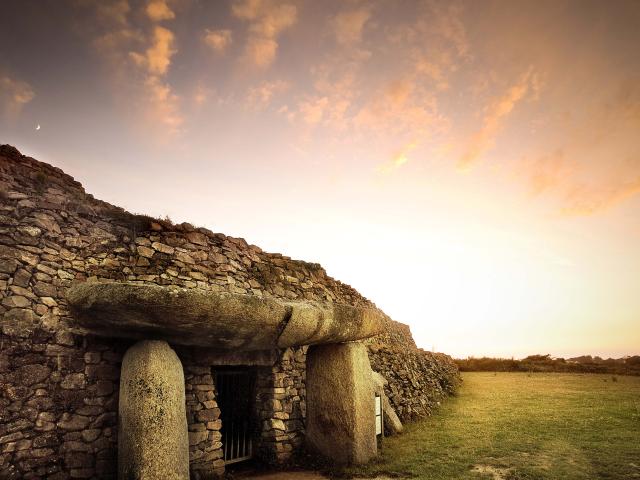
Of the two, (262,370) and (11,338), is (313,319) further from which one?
(11,338)

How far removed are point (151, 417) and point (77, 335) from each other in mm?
1504

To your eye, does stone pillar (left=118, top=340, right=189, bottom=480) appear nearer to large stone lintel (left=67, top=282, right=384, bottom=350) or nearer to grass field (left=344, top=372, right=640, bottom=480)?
large stone lintel (left=67, top=282, right=384, bottom=350)

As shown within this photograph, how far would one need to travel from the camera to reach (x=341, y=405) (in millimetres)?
6469

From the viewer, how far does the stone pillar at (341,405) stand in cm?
635

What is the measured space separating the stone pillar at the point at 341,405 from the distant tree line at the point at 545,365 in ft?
59.6

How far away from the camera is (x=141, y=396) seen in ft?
15.1

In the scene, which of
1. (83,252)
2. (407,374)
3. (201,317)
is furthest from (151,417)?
(407,374)

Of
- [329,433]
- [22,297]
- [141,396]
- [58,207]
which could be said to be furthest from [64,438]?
[329,433]

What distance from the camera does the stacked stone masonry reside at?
452 cm

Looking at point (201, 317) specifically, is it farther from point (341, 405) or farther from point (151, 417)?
point (341, 405)

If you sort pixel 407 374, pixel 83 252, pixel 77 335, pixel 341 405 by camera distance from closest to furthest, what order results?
pixel 77 335 → pixel 83 252 → pixel 341 405 → pixel 407 374

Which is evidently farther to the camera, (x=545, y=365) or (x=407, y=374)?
(x=545, y=365)

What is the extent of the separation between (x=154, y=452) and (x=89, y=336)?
1756mm

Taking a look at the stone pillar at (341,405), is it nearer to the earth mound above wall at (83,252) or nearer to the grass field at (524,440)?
the grass field at (524,440)
